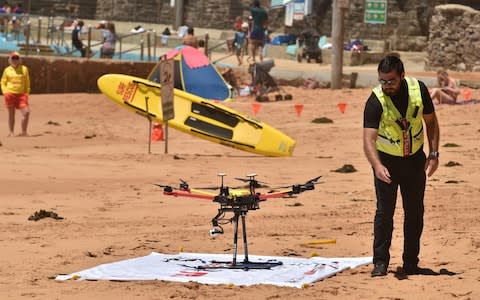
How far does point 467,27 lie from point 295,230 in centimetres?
2032

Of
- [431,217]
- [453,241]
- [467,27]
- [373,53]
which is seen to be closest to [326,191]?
[431,217]

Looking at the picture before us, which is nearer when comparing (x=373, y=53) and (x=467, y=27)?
(x=467, y=27)

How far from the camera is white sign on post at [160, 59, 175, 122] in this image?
1891 cm

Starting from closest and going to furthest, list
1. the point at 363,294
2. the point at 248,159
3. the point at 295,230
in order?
the point at 363,294, the point at 295,230, the point at 248,159

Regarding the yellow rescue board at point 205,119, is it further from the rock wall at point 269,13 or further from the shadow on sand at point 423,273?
the rock wall at point 269,13

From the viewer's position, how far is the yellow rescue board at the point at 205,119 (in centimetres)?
1947

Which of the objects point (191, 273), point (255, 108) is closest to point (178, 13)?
point (255, 108)

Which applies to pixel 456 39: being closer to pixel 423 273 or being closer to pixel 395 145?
pixel 423 273

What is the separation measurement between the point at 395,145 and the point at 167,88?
1042 cm

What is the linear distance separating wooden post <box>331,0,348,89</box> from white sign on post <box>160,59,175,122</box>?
10605 mm

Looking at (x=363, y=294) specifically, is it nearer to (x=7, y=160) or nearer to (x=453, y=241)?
(x=453, y=241)

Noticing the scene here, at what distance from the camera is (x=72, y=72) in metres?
30.9

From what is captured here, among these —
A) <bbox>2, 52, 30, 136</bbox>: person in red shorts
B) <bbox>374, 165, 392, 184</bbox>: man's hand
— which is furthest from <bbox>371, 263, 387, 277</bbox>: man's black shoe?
<bbox>2, 52, 30, 136</bbox>: person in red shorts

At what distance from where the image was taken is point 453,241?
10203 millimetres
